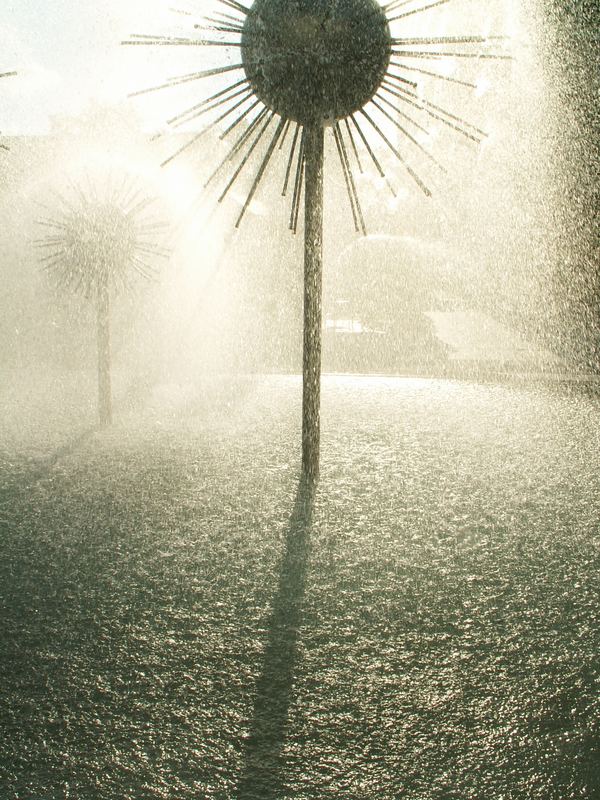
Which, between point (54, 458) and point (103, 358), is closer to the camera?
point (54, 458)

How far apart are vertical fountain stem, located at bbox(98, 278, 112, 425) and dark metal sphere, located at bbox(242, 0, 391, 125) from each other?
394cm

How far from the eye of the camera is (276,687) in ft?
9.87

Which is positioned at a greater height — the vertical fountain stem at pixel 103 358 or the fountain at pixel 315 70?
the fountain at pixel 315 70

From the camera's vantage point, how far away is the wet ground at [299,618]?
253 cm

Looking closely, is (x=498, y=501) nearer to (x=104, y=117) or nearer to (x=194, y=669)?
(x=194, y=669)

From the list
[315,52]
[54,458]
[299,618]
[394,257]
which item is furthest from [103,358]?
[394,257]

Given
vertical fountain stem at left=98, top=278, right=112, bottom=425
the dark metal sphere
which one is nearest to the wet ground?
vertical fountain stem at left=98, top=278, right=112, bottom=425

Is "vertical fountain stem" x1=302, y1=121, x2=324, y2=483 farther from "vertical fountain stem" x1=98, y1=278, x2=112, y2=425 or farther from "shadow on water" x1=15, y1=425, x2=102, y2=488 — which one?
"vertical fountain stem" x1=98, y1=278, x2=112, y2=425

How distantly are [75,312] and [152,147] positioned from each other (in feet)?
18.8

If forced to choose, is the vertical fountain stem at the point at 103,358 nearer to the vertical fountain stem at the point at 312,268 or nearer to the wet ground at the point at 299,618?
the wet ground at the point at 299,618

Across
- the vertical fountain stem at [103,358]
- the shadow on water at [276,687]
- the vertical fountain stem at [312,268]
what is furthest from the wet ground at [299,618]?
the vertical fountain stem at [103,358]

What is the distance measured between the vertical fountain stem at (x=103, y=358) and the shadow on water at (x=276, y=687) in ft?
13.7

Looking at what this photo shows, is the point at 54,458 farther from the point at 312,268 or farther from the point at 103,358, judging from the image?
the point at 312,268

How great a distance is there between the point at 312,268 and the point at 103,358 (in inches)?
154
